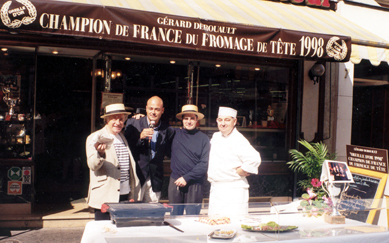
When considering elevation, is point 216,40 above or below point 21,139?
above

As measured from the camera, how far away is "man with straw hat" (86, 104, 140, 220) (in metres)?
3.60

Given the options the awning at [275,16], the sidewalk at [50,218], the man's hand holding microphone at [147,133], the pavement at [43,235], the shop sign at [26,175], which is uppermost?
the awning at [275,16]

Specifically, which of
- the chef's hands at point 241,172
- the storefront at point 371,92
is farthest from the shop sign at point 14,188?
the storefront at point 371,92

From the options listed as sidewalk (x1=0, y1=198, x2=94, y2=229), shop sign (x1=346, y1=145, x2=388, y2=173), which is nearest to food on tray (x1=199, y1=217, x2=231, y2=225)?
shop sign (x1=346, y1=145, x2=388, y2=173)

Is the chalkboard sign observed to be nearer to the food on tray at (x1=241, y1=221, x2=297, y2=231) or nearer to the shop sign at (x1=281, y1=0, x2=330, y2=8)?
the food on tray at (x1=241, y1=221, x2=297, y2=231)

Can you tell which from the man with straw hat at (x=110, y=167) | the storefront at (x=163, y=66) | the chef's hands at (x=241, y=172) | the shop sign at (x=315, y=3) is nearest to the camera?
the man with straw hat at (x=110, y=167)

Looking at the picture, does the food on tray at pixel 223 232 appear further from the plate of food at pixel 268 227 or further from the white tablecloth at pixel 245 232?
the plate of food at pixel 268 227

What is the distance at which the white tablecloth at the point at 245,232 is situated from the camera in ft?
9.04

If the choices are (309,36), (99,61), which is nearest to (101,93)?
(99,61)

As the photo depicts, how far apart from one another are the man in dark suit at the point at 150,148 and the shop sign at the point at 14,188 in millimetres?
2372

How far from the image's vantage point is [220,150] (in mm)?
4191

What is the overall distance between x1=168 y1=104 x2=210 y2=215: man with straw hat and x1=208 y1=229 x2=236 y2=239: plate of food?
5.09ft

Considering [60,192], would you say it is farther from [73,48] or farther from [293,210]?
[293,210]

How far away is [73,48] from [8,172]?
2224mm
